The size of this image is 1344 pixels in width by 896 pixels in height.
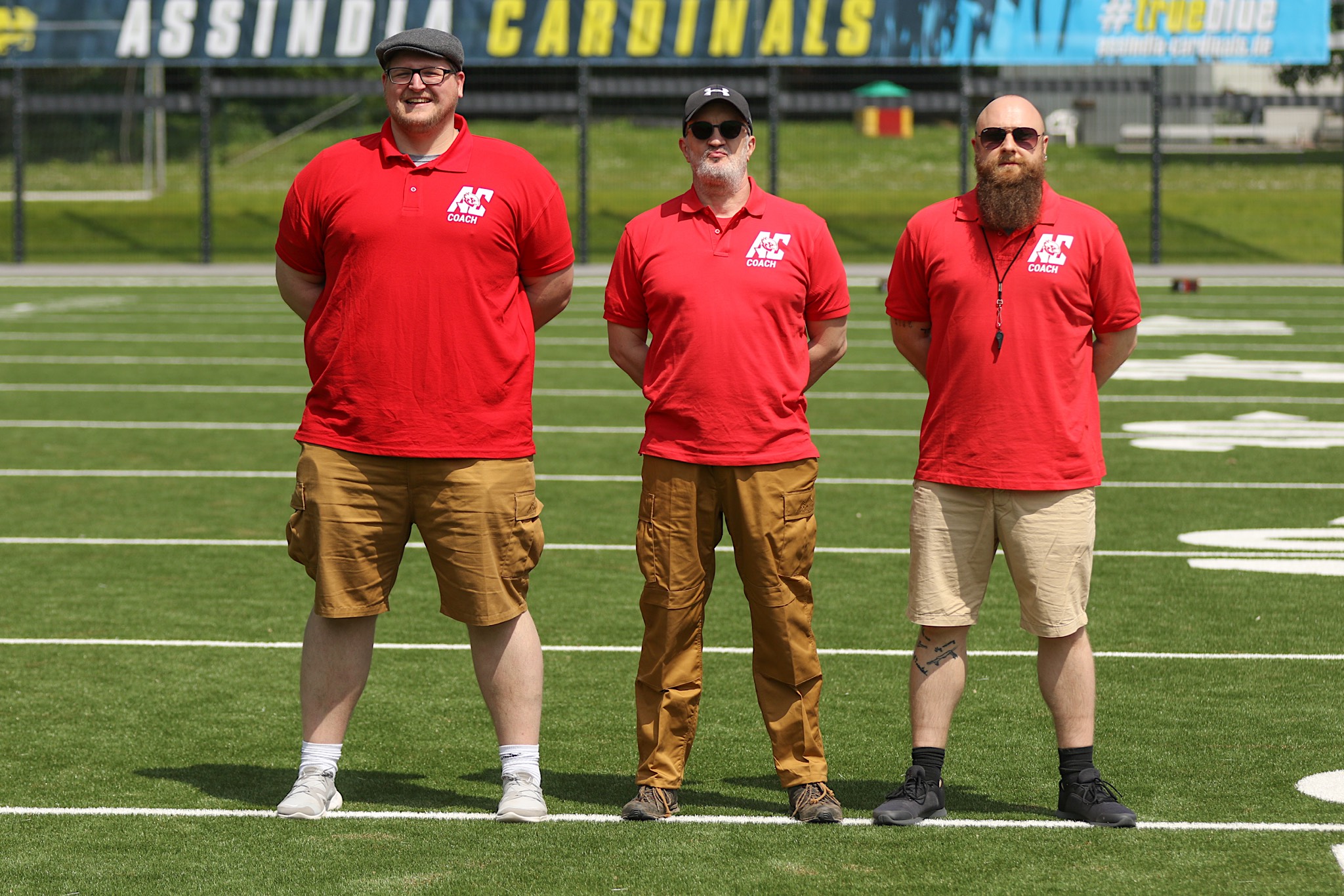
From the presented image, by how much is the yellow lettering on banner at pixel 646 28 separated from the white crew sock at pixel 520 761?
85.8 feet

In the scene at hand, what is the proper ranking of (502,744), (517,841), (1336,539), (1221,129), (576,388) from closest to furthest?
(517,841) → (502,744) → (1336,539) → (576,388) → (1221,129)

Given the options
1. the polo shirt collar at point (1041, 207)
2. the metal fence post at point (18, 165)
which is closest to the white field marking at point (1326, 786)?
the polo shirt collar at point (1041, 207)

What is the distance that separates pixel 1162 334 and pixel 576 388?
7.03 m

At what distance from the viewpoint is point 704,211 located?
4660mm

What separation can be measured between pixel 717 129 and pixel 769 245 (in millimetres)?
329

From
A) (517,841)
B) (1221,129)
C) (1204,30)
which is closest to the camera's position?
(517,841)

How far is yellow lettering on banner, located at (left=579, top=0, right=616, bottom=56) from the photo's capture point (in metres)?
29.6

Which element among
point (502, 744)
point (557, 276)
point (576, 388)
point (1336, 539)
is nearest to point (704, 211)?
point (557, 276)

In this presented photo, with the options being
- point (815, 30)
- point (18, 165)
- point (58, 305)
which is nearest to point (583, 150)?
point (815, 30)

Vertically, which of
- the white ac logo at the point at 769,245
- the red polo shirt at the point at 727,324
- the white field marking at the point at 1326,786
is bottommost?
the white field marking at the point at 1326,786

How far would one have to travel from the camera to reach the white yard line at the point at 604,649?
21.0 ft

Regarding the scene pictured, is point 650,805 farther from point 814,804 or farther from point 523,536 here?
point 523,536

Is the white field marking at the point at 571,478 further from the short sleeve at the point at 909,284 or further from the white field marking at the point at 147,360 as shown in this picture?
the white field marking at the point at 147,360

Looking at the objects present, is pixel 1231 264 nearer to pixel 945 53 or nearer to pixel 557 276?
pixel 945 53
